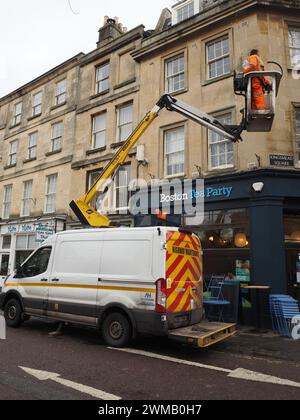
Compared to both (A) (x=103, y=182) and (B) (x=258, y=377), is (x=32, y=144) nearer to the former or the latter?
(A) (x=103, y=182)

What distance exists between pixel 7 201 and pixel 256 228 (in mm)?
15548

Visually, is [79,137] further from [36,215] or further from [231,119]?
[231,119]

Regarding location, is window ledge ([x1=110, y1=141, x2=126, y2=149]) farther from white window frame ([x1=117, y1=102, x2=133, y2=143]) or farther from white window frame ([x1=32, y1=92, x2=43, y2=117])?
→ white window frame ([x1=32, y1=92, x2=43, y2=117])

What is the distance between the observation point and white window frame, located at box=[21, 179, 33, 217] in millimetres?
19766

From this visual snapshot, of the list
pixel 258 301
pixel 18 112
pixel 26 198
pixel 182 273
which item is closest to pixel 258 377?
pixel 182 273

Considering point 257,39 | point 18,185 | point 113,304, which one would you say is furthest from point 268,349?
point 18,185

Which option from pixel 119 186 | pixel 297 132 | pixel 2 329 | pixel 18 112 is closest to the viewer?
pixel 2 329

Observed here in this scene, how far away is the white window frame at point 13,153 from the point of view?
2166 cm

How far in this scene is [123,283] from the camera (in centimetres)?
771

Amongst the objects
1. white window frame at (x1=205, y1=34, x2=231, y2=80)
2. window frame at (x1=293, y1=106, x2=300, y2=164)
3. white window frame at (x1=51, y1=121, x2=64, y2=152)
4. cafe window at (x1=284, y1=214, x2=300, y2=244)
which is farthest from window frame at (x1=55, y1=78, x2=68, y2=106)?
cafe window at (x1=284, y1=214, x2=300, y2=244)

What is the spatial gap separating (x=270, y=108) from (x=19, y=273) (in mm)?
7464

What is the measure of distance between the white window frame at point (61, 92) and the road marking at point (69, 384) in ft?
52.3

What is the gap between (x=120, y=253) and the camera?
7.93m

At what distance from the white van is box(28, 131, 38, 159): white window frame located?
12.3m
